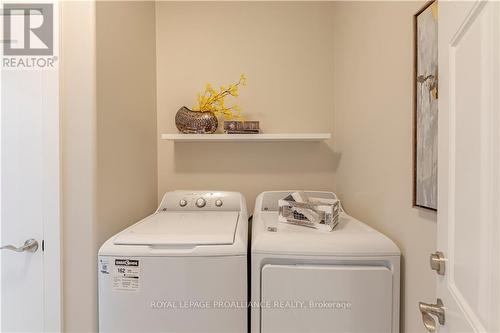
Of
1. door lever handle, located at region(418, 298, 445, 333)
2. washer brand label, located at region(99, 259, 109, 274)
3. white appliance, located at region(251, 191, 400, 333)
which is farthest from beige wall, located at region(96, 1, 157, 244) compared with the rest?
door lever handle, located at region(418, 298, 445, 333)

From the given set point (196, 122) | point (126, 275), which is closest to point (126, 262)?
point (126, 275)

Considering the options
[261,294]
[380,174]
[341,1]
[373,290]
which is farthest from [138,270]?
[341,1]

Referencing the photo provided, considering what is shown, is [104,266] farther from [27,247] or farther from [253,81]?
[253,81]

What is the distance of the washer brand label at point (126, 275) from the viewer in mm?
1096

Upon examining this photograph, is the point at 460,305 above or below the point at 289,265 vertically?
above

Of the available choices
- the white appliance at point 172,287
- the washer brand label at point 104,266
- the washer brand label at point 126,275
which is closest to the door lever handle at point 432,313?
the white appliance at point 172,287

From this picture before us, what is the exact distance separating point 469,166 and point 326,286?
762 mm

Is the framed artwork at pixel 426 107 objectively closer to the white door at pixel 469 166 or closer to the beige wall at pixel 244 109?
the beige wall at pixel 244 109

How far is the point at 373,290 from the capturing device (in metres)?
1.09

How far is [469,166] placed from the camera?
0.54 meters

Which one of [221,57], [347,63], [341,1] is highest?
[341,1]

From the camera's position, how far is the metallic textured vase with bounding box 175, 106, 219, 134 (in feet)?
5.82

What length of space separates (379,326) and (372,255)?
0.97 ft

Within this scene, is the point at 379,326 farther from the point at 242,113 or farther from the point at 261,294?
the point at 242,113
